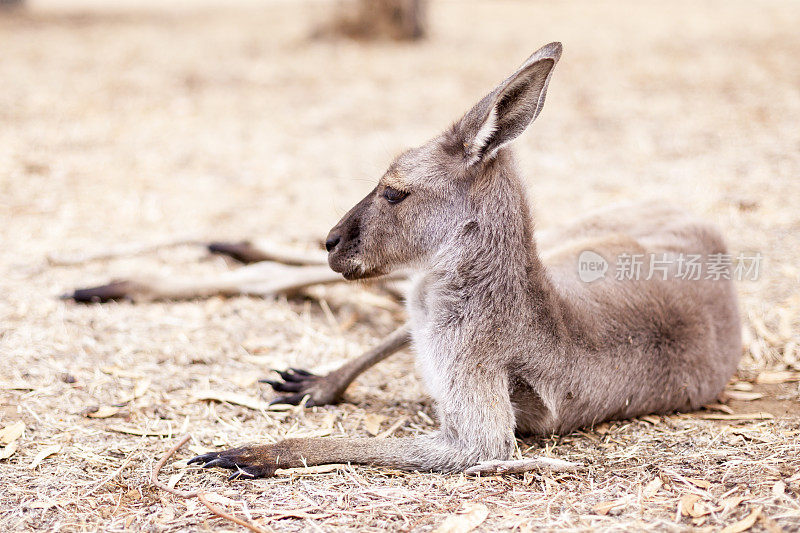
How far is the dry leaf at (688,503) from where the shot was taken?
2.51 meters

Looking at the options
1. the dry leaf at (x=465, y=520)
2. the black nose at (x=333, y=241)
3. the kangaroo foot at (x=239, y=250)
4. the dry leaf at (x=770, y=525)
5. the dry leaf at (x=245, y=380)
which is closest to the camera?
the dry leaf at (x=770, y=525)

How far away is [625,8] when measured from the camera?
1302 cm

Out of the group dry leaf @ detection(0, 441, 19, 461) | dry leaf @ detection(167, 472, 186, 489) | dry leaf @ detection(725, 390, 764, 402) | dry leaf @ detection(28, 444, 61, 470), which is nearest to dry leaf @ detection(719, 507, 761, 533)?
dry leaf @ detection(725, 390, 764, 402)

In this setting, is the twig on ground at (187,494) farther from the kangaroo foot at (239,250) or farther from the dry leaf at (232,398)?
the kangaroo foot at (239,250)

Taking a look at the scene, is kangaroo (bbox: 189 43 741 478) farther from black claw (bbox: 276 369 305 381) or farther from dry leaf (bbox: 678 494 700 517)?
black claw (bbox: 276 369 305 381)

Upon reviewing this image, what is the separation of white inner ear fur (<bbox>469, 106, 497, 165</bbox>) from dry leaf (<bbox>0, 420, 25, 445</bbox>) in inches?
82.8

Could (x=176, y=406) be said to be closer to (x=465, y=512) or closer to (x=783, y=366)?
(x=465, y=512)

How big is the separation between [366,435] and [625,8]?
11637 mm

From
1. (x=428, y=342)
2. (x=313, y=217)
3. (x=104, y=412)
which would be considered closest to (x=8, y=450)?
(x=104, y=412)

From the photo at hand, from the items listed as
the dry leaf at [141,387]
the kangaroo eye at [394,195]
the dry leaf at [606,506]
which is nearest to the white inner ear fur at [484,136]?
the kangaroo eye at [394,195]

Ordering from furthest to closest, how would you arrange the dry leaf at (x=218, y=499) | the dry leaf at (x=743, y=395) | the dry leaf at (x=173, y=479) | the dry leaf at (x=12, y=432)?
the dry leaf at (x=743, y=395)
the dry leaf at (x=12, y=432)
the dry leaf at (x=173, y=479)
the dry leaf at (x=218, y=499)

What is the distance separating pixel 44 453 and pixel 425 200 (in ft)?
5.85

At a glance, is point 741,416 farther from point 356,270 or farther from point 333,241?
point 333,241

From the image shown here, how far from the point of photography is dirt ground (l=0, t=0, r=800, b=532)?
107 inches
